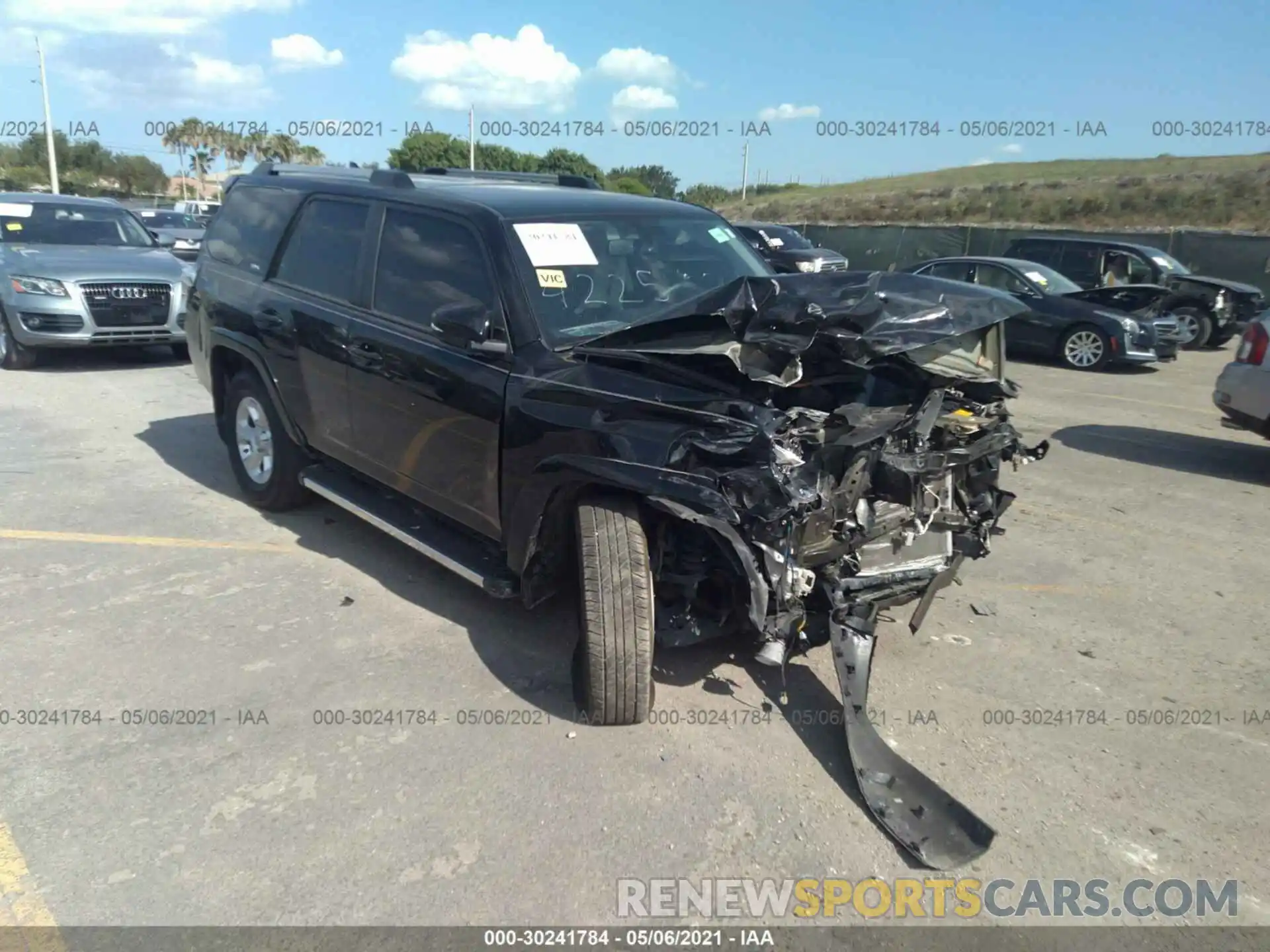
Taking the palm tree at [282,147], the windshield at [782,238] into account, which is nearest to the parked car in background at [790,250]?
the windshield at [782,238]

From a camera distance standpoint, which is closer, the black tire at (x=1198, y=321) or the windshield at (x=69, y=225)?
the windshield at (x=69, y=225)

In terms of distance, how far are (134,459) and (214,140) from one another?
277 feet

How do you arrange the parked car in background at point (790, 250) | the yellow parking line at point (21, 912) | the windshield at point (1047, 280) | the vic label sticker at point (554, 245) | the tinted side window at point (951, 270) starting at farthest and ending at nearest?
1. the parked car in background at point (790, 250)
2. the tinted side window at point (951, 270)
3. the windshield at point (1047, 280)
4. the vic label sticker at point (554, 245)
5. the yellow parking line at point (21, 912)

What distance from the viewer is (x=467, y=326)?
3729mm

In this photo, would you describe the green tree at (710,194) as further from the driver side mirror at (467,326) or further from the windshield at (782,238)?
the driver side mirror at (467,326)

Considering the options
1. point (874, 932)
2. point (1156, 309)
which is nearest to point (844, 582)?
point (874, 932)

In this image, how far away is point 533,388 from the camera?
3.71 meters

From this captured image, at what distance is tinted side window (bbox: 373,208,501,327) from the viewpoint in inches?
163

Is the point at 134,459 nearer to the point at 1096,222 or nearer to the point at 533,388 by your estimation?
the point at 533,388

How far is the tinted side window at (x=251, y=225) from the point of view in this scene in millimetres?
5473

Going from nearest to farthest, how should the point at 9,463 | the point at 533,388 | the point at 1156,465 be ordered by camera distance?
the point at 533,388, the point at 9,463, the point at 1156,465

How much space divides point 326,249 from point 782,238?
16.6m

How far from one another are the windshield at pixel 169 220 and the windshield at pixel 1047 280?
58.6 ft

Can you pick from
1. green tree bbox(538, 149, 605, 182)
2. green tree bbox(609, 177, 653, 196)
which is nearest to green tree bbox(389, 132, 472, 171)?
green tree bbox(538, 149, 605, 182)
